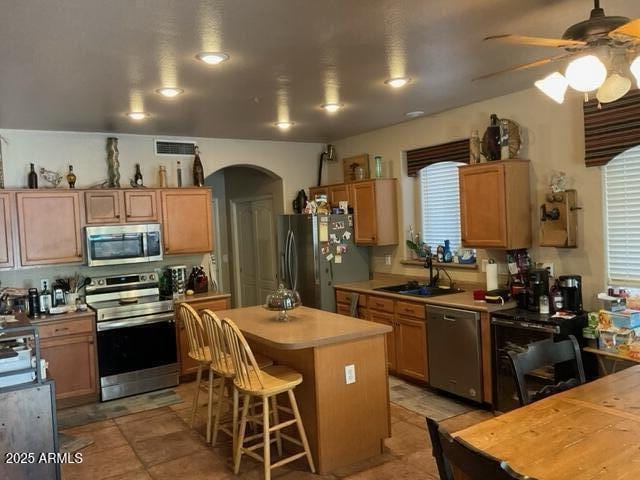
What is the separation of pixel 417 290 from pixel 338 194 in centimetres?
162

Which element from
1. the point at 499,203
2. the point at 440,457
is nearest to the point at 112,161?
the point at 499,203

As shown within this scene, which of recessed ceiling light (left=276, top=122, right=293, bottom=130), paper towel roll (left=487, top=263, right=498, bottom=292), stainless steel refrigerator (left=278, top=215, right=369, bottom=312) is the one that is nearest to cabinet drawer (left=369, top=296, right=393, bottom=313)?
stainless steel refrigerator (left=278, top=215, right=369, bottom=312)

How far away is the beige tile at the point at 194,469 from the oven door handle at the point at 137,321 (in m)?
1.73

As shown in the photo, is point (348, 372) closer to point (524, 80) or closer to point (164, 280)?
point (524, 80)

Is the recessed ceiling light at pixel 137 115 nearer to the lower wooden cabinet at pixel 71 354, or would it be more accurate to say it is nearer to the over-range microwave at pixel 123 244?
→ the over-range microwave at pixel 123 244

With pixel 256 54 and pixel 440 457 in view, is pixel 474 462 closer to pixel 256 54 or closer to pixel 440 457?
pixel 440 457

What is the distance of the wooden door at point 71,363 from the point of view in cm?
465

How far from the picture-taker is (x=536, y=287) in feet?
13.2

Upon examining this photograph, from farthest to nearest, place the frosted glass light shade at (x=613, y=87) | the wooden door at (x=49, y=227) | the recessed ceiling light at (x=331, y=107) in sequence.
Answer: the wooden door at (x=49, y=227) → the recessed ceiling light at (x=331, y=107) → the frosted glass light shade at (x=613, y=87)

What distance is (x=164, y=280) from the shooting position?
5.72 meters

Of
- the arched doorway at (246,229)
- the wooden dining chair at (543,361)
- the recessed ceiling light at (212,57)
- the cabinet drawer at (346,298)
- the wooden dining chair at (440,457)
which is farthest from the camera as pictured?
the arched doorway at (246,229)

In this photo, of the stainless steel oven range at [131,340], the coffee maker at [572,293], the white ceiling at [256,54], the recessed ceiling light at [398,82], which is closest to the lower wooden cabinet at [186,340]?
the stainless steel oven range at [131,340]

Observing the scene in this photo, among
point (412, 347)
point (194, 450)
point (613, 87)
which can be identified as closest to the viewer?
point (613, 87)

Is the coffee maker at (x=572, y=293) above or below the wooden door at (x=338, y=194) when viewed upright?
below
